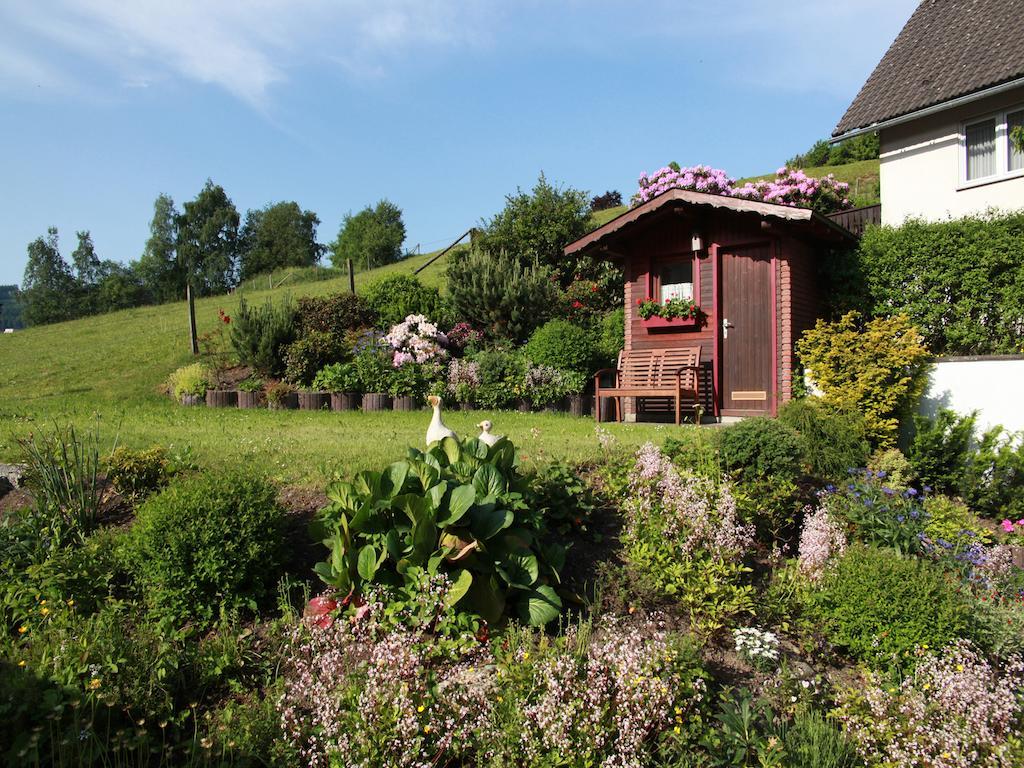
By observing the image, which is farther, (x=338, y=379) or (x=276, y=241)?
(x=276, y=241)

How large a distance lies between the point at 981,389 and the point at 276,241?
66162mm

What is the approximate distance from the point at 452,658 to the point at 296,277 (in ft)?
126

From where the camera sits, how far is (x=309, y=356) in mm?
12258

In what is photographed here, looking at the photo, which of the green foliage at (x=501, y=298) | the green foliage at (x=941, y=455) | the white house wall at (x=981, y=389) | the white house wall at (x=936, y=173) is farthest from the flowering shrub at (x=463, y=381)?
the white house wall at (x=936, y=173)

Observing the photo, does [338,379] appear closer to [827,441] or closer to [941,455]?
[827,441]

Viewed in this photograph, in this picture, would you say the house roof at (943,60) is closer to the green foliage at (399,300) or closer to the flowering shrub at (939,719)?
the green foliage at (399,300)

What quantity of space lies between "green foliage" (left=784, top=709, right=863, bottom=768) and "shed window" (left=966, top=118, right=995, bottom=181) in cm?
1177

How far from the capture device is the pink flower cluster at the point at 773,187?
1592 cm

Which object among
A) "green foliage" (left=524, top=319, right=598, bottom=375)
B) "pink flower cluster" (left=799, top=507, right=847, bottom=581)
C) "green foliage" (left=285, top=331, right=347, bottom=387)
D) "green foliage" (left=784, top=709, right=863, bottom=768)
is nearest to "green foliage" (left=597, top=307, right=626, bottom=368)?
"green foliage" (left=524, top=319, right=598, bottom=375)

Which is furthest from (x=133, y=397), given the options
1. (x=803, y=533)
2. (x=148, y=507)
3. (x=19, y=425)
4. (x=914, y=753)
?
(x=914, y=753)

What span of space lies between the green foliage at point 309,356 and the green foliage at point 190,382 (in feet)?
4.80

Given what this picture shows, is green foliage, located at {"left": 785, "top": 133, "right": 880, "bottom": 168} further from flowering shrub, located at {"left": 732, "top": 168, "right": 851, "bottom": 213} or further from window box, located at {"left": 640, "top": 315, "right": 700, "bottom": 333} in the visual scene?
window box, located at {"left": 640, "top": 315, "right": 700, "bottom": 333}

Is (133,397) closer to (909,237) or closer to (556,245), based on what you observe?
(556,245)

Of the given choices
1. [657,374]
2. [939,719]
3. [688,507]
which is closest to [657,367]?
[657,374]
